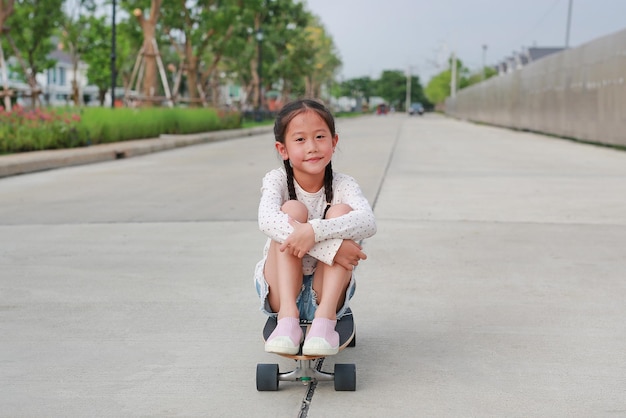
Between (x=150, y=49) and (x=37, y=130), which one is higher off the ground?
(x=150, y=49)

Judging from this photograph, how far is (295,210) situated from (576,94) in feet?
78.5

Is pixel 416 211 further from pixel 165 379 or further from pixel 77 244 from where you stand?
pixel 165 379

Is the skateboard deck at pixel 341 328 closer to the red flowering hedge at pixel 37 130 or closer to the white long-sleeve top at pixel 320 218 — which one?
the white long-sleeve top at pixel 320 218

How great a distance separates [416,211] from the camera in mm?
8633

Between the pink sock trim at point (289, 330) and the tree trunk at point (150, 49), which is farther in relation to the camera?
the tree trunk at point (150, 49)

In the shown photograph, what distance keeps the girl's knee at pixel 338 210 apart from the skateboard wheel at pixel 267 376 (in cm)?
60

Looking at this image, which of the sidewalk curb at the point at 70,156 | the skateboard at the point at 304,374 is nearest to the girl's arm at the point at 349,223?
the skateboard at the point at 304,374

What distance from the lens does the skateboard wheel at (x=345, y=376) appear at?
3236mm

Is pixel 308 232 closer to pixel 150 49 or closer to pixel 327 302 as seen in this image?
pixel 327 302

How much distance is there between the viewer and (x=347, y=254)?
10.8 ft

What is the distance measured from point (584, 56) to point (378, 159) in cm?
1115

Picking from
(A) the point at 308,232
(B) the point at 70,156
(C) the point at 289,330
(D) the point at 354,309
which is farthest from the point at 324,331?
(B) the point at 70,156

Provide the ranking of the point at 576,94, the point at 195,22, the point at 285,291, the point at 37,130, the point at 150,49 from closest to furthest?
the point at 285,291 < the point at 37,130 < the point at 576,94 < the point at 150,49 < the point at 195,22

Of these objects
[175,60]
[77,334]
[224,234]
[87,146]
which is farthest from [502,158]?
[175,60]
